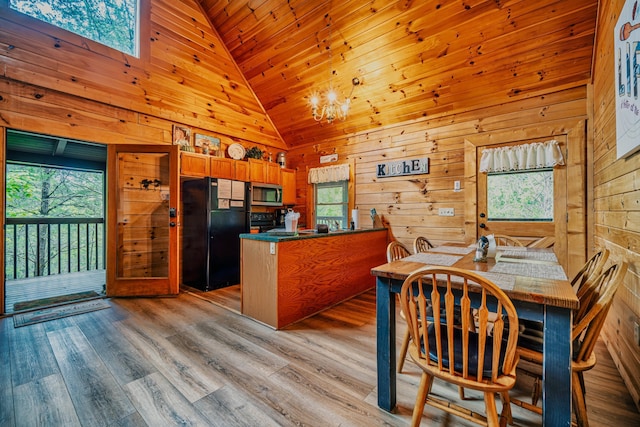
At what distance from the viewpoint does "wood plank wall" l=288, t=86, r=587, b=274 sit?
2977mm

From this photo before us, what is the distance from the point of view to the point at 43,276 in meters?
4.53

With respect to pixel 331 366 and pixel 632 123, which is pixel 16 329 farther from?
pixel 632 123

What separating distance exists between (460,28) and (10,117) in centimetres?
498

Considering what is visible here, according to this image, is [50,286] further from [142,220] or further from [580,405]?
[580,405]

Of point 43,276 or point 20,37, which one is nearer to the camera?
point 20,37

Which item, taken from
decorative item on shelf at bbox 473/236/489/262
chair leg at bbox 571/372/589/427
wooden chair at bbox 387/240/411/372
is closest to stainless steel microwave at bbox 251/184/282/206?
wooden chair at bbox 387/240/411/372

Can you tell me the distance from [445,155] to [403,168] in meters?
0.63

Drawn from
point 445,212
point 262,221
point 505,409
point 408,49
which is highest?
point 408,49

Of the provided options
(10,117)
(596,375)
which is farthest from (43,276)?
(596,375)

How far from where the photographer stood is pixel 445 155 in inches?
152

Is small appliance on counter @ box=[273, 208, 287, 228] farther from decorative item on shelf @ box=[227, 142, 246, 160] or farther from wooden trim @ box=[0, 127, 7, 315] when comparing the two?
wooden trim @ box=[0, 127, 7, 315]

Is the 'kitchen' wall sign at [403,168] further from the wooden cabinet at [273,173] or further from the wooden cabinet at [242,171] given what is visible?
the wooden cabinet at [242,171]

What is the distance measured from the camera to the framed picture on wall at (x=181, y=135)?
412 centimetres

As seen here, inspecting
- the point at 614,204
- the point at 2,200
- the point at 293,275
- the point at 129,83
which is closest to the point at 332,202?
the point at 293,275
